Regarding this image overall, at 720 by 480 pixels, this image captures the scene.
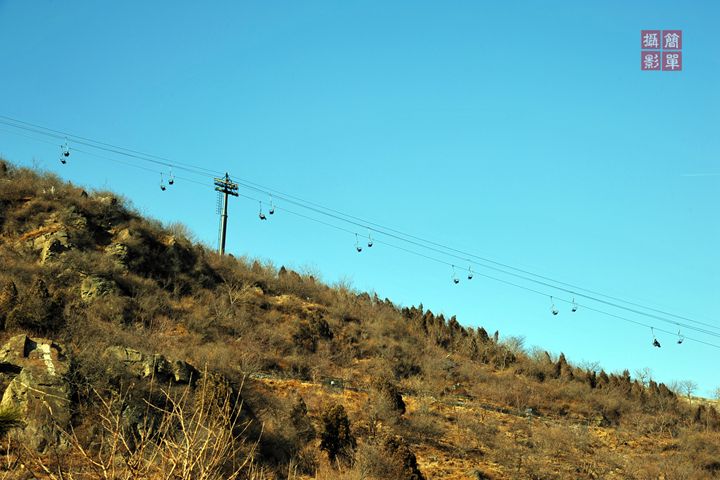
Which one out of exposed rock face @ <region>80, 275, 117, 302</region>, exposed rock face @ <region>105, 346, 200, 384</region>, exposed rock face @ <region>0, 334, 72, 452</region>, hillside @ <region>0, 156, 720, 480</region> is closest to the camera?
exposed rock face @ <region>0, 334, 72, 452</region>

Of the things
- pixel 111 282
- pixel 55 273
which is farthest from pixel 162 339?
pixel 55 273

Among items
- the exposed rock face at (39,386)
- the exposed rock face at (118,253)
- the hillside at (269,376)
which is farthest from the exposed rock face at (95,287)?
the exposed rock face at (39,386)

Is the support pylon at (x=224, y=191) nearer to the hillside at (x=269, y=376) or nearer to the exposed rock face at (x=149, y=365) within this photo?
the hillside at (x=269, y=376)

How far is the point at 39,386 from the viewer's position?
55.5ft

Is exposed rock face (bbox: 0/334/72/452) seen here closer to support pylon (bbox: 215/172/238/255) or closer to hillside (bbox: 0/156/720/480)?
hillside (bbox: 0/156/720/480)

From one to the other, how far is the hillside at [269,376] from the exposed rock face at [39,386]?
59mm

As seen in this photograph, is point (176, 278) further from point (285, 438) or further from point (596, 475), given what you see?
point (596, 475)

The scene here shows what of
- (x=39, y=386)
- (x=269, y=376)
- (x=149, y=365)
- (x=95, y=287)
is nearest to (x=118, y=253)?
(x=95, y=287)

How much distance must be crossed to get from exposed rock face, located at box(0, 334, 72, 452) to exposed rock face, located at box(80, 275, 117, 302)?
11.6m

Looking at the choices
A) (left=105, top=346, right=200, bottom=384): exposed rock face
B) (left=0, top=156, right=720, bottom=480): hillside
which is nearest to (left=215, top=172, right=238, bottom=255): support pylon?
(left=0, top=156, right=720, bottom=480): hillside

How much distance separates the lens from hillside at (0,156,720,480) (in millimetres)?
17656

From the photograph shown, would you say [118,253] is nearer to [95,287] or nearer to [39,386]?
[95,287]

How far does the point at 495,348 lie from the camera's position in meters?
45.7

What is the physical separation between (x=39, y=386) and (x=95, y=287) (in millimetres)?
14554
